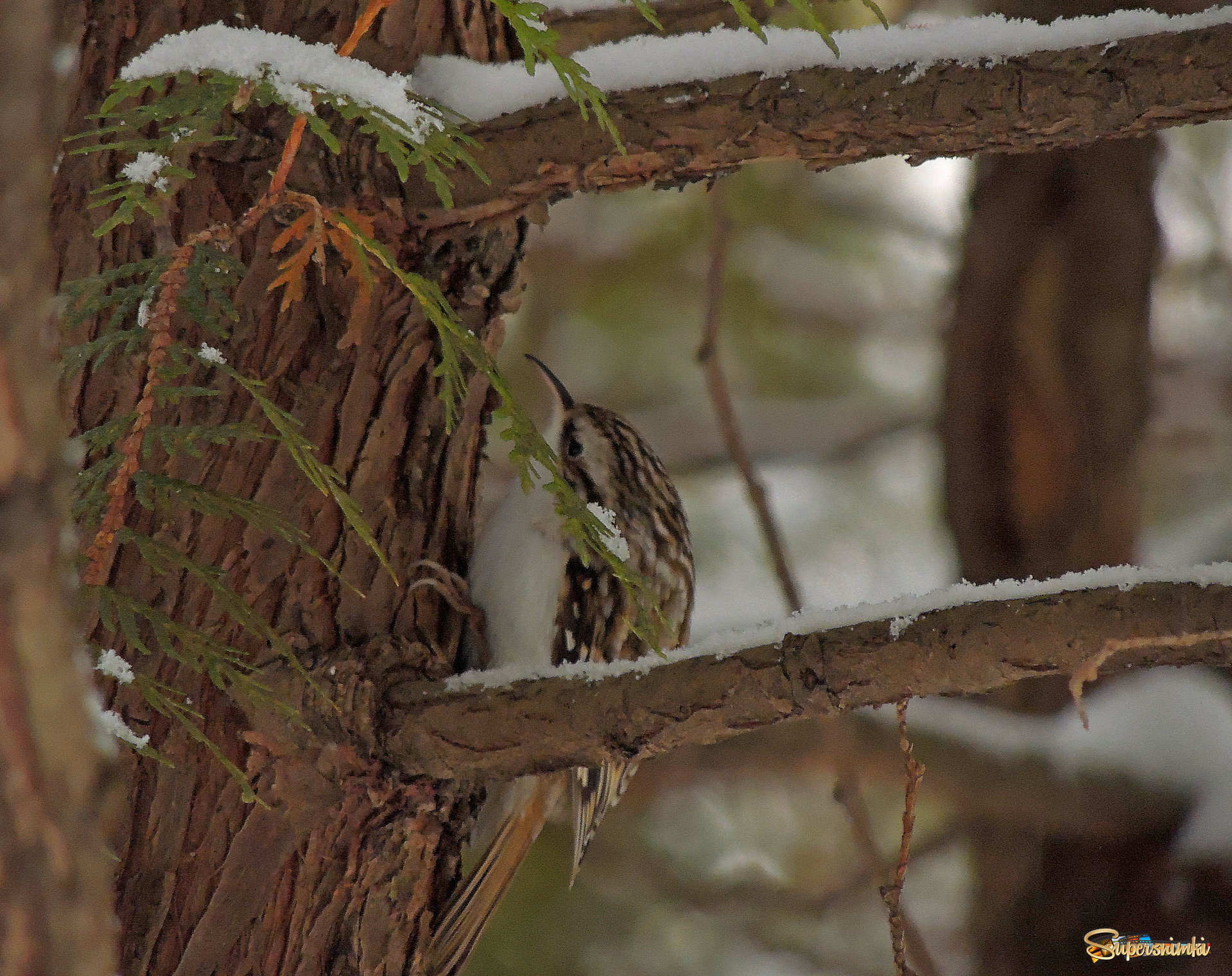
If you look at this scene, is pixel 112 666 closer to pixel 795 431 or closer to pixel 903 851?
pixel 903 851

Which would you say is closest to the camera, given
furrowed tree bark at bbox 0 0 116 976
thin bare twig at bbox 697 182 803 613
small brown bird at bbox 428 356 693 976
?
furrowed tree bark at bbox 0 0 116 976

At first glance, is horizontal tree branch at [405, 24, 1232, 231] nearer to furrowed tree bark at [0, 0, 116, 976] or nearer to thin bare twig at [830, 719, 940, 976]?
thin bare twig at [830, 719, 940, 976]

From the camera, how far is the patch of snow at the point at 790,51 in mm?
1505

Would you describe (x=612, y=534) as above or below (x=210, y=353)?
below

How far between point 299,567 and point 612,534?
45 centimetres

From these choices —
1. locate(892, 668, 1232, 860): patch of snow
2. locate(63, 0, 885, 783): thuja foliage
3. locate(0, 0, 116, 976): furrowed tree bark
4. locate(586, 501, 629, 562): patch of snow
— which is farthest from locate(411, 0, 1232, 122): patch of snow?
locate(892, 668, 1232, 860): patch of snow

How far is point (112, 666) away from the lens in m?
1.56

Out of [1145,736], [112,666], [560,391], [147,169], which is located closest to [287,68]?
[147,169]

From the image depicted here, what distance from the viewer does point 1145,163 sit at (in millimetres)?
3986

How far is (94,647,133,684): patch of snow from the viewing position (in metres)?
1.55

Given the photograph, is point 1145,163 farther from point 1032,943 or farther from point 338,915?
point 338,915

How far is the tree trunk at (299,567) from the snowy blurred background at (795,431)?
2299 mm

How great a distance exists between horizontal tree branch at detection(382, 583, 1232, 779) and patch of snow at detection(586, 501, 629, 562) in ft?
0.63

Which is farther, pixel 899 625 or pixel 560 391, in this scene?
pixel 560 391
